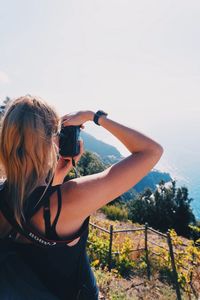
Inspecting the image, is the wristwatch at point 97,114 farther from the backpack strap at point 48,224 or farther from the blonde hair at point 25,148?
the backpack strap at point 48,224

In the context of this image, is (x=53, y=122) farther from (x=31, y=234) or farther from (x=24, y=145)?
(x=31, y=234)

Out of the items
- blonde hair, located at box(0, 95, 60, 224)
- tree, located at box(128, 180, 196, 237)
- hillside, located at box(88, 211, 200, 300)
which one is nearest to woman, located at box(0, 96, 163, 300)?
blonde hair, located at box(0, 95, 60, 224)

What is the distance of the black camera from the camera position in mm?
1293

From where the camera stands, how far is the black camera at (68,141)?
1.29 meters

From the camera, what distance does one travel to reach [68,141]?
129 cm

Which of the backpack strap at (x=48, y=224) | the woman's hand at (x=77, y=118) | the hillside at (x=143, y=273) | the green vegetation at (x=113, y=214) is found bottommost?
the green vegetation at (x=113, y=214)

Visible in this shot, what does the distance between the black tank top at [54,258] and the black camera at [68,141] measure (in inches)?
11.7

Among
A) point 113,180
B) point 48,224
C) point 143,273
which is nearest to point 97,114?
point 113,180

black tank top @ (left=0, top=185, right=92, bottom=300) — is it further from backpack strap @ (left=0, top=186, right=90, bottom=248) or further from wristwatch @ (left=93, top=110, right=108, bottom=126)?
wristwatch @ (left=93, top=110, right=108, bottom=126)

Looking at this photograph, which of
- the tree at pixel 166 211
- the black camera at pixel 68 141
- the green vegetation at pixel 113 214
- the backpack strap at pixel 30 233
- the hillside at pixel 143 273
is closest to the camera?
the backpack strap at pixel 30 233

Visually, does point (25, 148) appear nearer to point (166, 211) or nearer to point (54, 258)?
point (54, 258)

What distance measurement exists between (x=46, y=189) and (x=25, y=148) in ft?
0.51

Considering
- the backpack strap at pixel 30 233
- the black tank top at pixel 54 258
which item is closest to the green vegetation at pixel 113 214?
the black tank top at pixel 54 258

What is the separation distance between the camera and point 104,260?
308 inches
